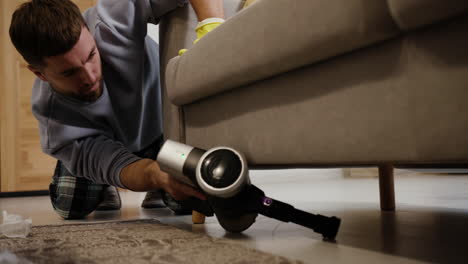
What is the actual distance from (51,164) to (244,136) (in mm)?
2254

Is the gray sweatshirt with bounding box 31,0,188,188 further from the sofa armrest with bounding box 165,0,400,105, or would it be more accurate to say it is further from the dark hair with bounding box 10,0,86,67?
the sofa armrest with bounding box 165,0,400,105

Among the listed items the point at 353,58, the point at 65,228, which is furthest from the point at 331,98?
the point at 65,228

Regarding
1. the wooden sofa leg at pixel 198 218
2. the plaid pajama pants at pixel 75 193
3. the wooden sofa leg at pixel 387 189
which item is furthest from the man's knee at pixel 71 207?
the wooden sofa leg at pixel 387 189

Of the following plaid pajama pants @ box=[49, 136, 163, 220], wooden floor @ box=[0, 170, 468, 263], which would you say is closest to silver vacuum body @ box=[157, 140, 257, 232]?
wooden floor @ box=[0, 170, 468, 263]

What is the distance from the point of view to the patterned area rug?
566 mm

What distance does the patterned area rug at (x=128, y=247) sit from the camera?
22.3 inches

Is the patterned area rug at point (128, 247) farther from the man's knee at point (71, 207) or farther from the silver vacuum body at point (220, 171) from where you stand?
the man's knee at point (71, 207)

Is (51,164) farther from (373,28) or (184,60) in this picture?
(373,28)

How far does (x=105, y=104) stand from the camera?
110cm

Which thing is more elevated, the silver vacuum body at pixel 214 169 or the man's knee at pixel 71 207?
the silver vacuum body at pixel 214 169

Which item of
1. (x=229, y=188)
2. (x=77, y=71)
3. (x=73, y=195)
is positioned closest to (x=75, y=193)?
(x=73, y=195)

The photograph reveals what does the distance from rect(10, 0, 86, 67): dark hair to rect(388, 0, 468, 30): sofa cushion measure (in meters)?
0.75

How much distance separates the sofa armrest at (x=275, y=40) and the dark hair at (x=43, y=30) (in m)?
0.30

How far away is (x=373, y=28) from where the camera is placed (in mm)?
444
